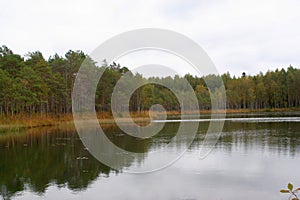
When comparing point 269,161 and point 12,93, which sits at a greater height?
point 12,93

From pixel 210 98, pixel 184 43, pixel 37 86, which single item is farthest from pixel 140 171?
pixel 210 98

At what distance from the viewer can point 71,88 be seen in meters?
46.2

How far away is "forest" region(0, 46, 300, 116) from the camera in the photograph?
34500 mm

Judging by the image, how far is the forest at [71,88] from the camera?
3450 cm

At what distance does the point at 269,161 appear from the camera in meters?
12.8

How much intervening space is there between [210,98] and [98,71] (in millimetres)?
55226

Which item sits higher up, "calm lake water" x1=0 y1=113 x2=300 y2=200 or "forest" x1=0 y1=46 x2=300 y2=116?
"forest" x1=0 y1=46 x2=300 y2=116

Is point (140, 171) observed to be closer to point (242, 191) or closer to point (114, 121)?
point (242, 191)

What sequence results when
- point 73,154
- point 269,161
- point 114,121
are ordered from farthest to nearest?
point 114,121 → point 73,154 → point 269,161

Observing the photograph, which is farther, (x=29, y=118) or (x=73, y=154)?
(x=29, y=118)

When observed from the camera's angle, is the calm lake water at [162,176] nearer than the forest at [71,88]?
Yes

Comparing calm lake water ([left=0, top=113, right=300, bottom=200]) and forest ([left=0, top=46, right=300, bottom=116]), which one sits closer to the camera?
calm lake water ([left=0, top=113, right=300, bottom=200])

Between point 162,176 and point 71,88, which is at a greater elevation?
point 71,88

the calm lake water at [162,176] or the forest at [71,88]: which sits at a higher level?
the forest at [71,88]
